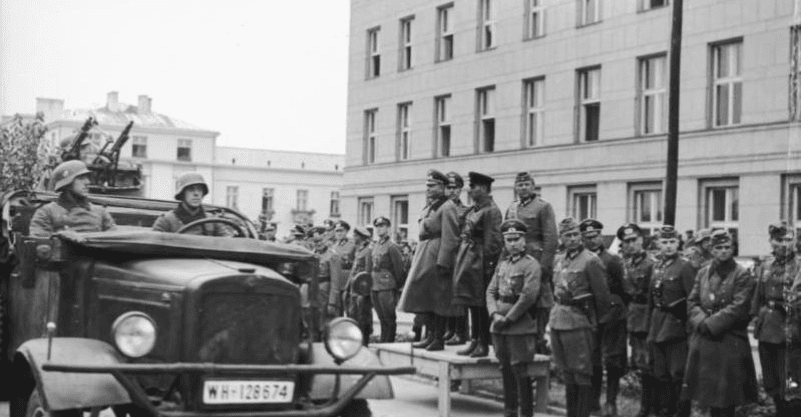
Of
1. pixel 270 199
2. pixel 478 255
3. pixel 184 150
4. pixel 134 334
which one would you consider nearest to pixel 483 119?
pixel 478 255

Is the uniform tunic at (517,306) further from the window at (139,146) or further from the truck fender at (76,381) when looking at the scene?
the window at (139,146)

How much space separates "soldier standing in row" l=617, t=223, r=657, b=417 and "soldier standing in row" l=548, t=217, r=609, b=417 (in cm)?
127

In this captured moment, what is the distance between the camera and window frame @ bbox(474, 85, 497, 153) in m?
35.7

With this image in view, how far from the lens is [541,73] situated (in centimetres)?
3300

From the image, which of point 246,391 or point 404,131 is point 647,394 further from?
point 404,131

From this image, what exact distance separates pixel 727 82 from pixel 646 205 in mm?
3780

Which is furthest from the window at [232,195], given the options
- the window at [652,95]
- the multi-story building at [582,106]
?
the window at [652,95]

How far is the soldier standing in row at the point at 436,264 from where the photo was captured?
1316 centimetres

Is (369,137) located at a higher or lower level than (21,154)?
higher

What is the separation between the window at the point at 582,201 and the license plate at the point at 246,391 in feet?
79.0

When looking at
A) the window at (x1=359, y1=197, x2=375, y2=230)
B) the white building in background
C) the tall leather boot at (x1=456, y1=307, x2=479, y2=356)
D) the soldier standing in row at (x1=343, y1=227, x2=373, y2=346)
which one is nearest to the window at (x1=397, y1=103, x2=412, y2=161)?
the window at (x1=359, y1=197, x2=375, y2=230)

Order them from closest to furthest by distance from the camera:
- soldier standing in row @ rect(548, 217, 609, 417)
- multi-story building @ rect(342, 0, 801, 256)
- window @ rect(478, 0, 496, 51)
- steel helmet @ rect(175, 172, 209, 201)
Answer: steel helmet @ rect(175, 172, 209, 201), soldier standing in row @ rect(548, 217, 609, 417), multi-story building @ rect(342, 0, 801, 256), window @ rect(478, 0, 496, 51)

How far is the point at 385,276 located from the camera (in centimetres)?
1939

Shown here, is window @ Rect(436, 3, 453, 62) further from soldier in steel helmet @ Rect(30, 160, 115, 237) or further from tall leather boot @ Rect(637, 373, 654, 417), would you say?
soldier in steel helmet @ Rect(30, 160, 115, 237)
